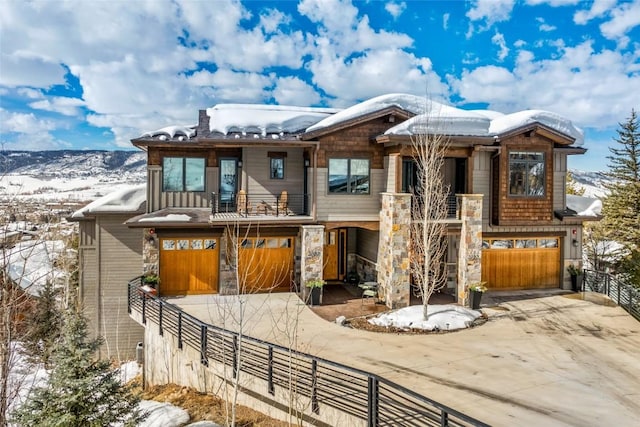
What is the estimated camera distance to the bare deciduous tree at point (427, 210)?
13719mm

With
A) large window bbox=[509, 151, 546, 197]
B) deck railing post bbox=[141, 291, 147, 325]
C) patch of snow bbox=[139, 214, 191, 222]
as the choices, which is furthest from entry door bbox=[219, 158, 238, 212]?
large window bbox=[509, 151, 546, 197]

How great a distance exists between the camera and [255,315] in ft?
45.9

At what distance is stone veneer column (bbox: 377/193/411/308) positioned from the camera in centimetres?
1530

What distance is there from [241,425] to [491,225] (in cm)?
1244

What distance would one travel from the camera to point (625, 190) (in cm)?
2645

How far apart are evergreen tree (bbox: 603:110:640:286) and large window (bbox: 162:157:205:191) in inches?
841

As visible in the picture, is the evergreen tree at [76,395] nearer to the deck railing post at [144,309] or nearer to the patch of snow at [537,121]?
the deck railing post at [144,309]

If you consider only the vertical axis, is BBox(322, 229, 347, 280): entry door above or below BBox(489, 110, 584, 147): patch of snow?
below

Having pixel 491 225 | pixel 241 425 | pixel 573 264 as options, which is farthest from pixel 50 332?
pixel 573 264

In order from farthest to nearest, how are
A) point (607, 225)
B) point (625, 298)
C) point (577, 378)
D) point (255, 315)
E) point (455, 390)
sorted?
point (607, 225), point (625, 298), point (255, 315), point (577, 378), point (455, 390)

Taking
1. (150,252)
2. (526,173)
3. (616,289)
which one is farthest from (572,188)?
(150,252)

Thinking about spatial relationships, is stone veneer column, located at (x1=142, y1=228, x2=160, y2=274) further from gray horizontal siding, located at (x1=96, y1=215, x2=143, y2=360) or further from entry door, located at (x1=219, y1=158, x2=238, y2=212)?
entry door, located at (x1=219, y1=158, x2=238, y2=212)

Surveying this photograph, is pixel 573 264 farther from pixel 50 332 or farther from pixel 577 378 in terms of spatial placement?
pixel 50 332

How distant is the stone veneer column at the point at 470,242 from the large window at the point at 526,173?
6.18ft
